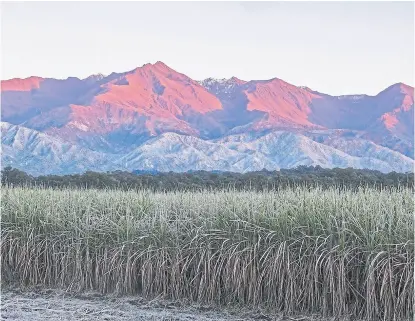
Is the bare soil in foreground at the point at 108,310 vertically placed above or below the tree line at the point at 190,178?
below

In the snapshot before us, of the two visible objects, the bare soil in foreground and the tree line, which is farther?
the tree line

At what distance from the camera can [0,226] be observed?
8508 mm

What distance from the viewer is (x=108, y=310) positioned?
6.65 metres

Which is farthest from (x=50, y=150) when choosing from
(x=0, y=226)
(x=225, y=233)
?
(x=225, y=233)

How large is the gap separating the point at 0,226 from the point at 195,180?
922cm

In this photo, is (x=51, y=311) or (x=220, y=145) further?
(x=220, y=145)

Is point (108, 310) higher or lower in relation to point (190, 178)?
lower

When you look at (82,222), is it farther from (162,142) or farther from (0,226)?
(162,142)

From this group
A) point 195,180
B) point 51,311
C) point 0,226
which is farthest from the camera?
point 195,180

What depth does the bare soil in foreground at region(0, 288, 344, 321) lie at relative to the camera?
6402mm

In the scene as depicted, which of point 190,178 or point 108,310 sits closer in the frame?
point 108,310

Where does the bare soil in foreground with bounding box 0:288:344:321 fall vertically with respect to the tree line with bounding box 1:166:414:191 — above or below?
below

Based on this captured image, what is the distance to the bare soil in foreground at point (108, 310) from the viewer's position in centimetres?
640

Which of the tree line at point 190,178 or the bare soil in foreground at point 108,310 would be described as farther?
the tree line at point 190,178
